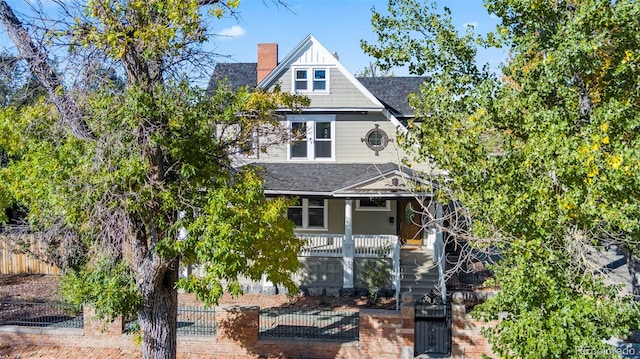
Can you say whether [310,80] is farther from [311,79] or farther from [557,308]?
[557,308]

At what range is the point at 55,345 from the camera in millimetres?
12211

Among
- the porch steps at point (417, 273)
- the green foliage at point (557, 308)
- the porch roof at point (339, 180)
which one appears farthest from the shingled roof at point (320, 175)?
the green foliage at point (557, 308)

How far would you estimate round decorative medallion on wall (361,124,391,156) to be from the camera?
18.3m

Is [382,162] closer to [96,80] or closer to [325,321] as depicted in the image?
[325,321]

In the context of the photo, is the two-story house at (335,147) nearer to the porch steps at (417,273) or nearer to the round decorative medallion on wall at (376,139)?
the round decorative medallion on wall at (376,139)

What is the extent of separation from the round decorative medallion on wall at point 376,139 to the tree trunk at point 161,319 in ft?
34.2

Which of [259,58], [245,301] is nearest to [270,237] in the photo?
[245,301]

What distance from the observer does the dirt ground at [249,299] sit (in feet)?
50.9

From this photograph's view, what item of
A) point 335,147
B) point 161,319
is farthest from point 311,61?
point 161,319

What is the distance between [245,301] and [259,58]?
33.4 ft

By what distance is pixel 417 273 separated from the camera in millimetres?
16250

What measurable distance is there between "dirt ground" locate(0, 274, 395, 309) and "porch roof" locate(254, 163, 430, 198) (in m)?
3.57

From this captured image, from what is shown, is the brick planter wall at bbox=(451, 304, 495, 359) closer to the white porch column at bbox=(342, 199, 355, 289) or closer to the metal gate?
the metal gate

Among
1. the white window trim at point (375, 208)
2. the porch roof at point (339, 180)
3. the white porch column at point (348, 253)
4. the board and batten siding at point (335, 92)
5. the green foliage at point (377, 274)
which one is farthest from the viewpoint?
the white window trim at point (375, 208)
